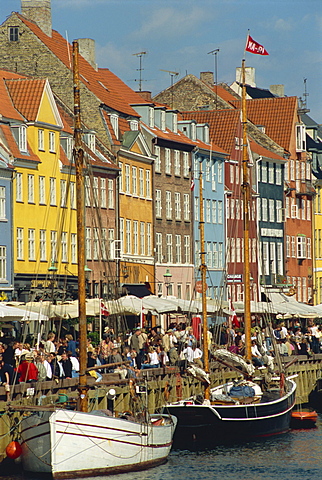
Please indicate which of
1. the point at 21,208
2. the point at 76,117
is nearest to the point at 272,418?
the point at 76,117

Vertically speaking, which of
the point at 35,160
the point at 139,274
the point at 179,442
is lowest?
the point at 179,442

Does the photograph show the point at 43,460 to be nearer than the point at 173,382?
Yes

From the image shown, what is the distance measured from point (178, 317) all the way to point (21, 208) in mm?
19522

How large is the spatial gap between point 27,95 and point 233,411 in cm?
2898

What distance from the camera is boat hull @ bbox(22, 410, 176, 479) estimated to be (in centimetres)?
3241

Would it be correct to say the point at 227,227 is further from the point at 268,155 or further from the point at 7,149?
the point at 7,149

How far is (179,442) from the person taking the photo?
135ft

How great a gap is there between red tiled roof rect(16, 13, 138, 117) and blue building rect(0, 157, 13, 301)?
13290 mm

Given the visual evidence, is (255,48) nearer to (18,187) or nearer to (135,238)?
(18,187)

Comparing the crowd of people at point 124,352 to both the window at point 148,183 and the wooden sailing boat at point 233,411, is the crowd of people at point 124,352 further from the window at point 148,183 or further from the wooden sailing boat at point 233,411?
the window at point 148,183

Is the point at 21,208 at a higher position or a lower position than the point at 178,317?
higher

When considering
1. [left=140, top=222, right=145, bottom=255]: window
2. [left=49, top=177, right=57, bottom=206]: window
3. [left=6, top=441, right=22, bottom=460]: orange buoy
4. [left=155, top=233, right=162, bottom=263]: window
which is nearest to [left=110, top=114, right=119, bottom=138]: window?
[left=140, top=222, right=145, bottom=255]: window

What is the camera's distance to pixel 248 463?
126 feet

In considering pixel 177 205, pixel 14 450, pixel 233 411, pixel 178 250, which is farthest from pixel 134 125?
pixel 14 450
